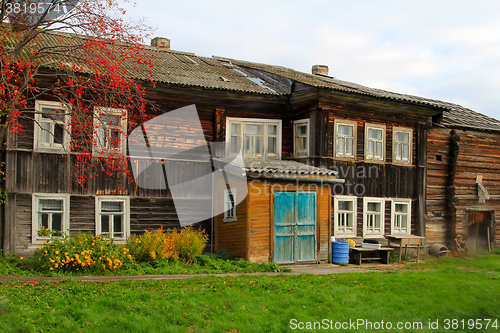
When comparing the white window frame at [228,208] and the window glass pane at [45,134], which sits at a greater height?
the window glass pane at [45,134]

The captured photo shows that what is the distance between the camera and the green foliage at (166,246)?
12523 millimetres

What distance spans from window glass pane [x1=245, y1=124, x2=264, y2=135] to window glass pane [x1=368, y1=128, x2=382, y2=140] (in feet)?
14.0

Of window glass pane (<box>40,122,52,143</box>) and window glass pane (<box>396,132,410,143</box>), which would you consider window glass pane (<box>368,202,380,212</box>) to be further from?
window glass pane (<box>40,122,52,143</box>)

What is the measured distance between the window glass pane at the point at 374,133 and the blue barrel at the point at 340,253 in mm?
4719

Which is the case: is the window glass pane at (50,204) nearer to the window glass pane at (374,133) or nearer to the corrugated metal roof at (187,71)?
the corrugated metal roof at (187,71)

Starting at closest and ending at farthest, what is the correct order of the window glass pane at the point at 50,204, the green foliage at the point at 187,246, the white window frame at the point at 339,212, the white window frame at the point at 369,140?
the green foliage at the point at 187,246
the window glass pane at the point at 50,204
the white window frame at the point at 339,212
the white window frame at the point at 369,140

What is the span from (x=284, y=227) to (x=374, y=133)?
6.24m

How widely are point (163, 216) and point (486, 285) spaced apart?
1333 cm

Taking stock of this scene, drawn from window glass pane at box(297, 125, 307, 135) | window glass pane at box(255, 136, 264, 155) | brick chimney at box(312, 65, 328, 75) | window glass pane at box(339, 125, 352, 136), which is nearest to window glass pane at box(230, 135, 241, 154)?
window glass pane at box(255, 136, 264, 155)

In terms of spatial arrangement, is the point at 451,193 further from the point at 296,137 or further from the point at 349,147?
the point at 296,137

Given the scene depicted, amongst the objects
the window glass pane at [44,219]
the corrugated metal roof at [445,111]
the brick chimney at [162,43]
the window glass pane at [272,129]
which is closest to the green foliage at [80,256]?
the window glass pane at [44,219]

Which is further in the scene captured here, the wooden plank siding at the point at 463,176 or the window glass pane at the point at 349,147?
the wooden plank siding at the point at 463,176

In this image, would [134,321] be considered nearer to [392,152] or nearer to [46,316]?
[46,316]

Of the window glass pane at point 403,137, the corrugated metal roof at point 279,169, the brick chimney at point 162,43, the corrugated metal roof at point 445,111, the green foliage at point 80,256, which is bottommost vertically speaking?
the green foliage at point 80,256
